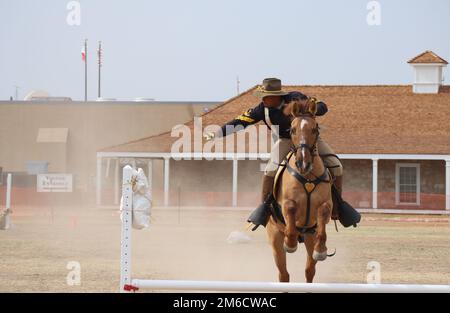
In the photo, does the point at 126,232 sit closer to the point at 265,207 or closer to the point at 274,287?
the point at 274,287

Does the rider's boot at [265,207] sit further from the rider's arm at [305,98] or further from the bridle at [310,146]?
the rider's arm at [305,98]

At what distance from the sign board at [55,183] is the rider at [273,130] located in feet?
86.4

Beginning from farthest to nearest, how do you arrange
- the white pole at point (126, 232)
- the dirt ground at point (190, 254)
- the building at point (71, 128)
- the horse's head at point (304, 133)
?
the building at point (71, 128) < the dirt ground at point (190, 254) < the horse's head at point (304, 133) < the white pole at point (126, 232)

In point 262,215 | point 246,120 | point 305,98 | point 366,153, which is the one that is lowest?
point 262,215

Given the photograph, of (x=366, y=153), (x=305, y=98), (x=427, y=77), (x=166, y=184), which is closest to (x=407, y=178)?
(x=366, y=153)

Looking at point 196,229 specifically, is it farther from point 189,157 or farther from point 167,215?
point 189,157

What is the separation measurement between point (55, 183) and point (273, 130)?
89.4 ft

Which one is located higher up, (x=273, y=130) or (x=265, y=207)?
(x=273, y=130)

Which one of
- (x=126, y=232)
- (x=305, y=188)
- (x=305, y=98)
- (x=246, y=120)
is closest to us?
(x=126, y=232)

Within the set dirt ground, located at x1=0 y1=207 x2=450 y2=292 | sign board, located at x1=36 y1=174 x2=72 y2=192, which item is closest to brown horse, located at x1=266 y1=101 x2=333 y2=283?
dirt ground, located at x1=0 y1=207 x2=450 y2=292

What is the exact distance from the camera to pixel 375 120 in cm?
4981

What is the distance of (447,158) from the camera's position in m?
45.8

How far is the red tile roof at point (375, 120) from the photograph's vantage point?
155ft

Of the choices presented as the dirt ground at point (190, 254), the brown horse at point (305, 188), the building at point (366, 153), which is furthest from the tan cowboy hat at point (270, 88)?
the building at point (366, 153)
